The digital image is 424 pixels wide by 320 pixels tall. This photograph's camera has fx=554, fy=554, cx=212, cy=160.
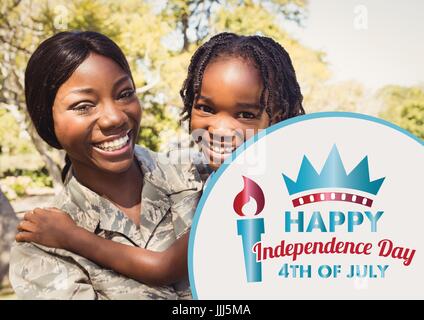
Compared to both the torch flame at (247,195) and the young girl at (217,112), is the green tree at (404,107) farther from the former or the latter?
the torch flame at (247,195)

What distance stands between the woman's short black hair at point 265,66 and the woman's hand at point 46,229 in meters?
0.56

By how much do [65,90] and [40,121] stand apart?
147mm

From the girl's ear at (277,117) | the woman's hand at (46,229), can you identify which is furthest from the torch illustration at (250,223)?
the woman's hand at (46,229)

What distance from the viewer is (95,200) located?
1678mm

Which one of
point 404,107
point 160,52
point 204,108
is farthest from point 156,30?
point 404,107

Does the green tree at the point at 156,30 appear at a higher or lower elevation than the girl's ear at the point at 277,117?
higher

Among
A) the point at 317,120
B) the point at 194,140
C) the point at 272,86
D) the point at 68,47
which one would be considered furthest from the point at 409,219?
the point at 68,47

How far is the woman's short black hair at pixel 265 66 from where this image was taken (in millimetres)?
1701

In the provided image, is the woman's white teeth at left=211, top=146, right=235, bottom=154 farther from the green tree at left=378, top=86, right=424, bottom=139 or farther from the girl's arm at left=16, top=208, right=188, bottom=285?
the green tree at left=378, top=86, right=424, bottom=139

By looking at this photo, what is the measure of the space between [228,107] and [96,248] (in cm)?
57

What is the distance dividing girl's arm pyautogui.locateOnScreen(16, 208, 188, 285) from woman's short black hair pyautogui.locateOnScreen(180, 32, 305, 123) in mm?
516

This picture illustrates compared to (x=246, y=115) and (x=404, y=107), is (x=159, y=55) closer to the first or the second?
(x=246, y=115)

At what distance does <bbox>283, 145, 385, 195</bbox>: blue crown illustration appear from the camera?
5.53 feet
